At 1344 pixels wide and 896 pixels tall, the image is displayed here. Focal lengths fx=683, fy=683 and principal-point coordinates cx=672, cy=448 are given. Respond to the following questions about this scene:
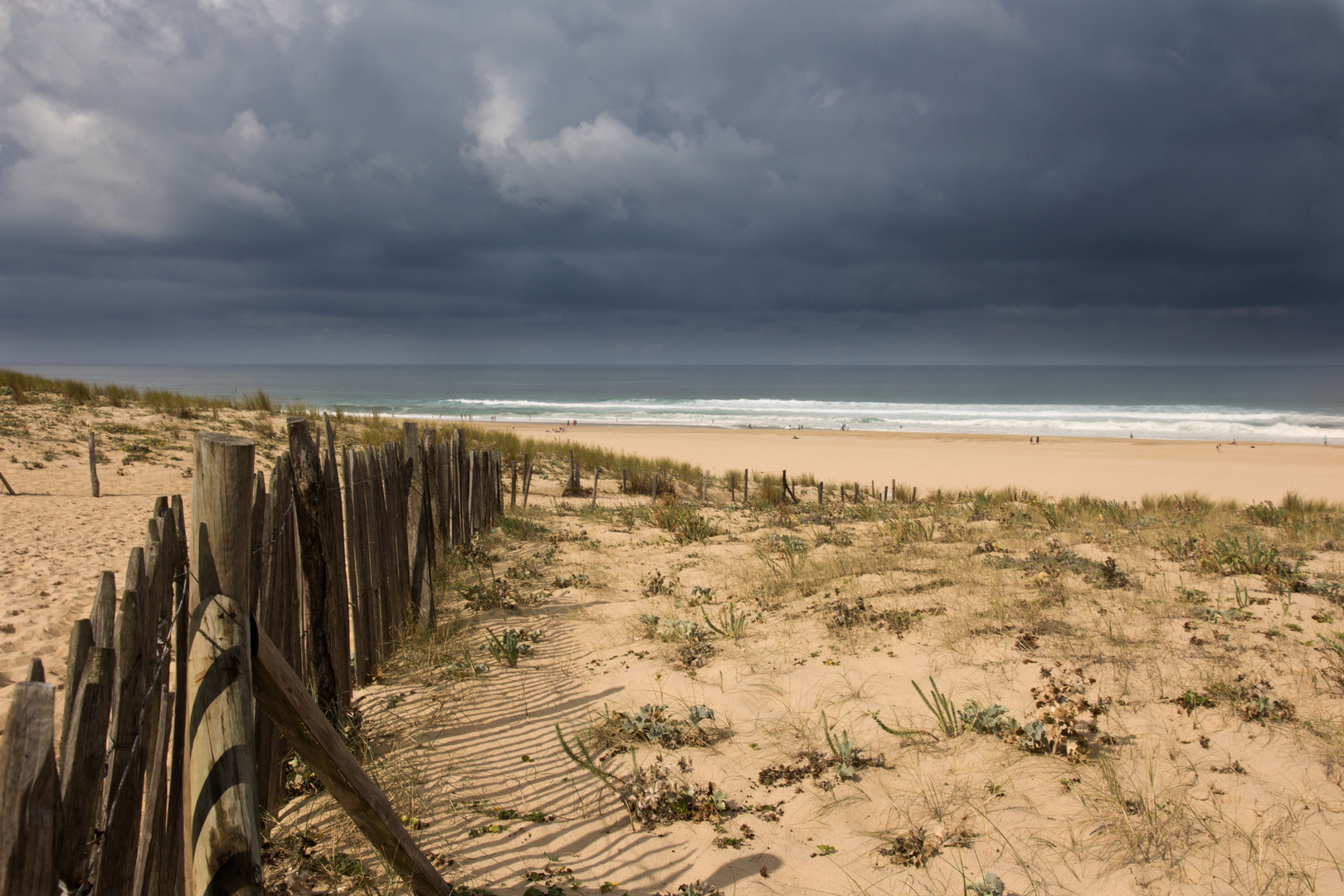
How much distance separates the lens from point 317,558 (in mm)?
Result: 3480

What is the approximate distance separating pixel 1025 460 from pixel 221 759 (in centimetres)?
2499

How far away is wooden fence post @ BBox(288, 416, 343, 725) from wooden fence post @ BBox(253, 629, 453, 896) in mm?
1612

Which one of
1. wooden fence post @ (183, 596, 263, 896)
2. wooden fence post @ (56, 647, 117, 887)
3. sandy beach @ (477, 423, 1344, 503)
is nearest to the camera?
wooden fence post @ (56, 647, 117, 887)

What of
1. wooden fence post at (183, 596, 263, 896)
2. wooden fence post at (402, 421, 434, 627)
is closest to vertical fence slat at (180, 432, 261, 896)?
wooden fence post at (183, 596, 263, 896)

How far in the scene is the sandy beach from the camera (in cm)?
1805

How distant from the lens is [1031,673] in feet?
13.4

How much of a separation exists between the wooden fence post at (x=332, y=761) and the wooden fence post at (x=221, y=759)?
97 millimetres

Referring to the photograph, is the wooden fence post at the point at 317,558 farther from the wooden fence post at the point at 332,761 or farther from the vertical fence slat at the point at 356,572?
the wooden fence post at the point at 332,761

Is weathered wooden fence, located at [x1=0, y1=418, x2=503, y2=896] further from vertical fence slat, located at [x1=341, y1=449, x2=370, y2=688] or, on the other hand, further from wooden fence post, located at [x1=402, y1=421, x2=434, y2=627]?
wooden fence post, located at [x1=402, y1=421, x2=434, y2=627]

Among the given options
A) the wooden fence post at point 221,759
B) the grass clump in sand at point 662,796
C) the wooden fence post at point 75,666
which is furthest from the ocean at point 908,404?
the wooden fence post at point 75,666

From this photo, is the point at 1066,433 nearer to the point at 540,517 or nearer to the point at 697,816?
the point at 540,517

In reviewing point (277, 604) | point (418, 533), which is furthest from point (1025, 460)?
point (277, 604)

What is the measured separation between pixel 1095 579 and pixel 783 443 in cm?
2305

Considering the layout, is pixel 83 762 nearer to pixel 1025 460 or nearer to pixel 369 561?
pixel 369 561
